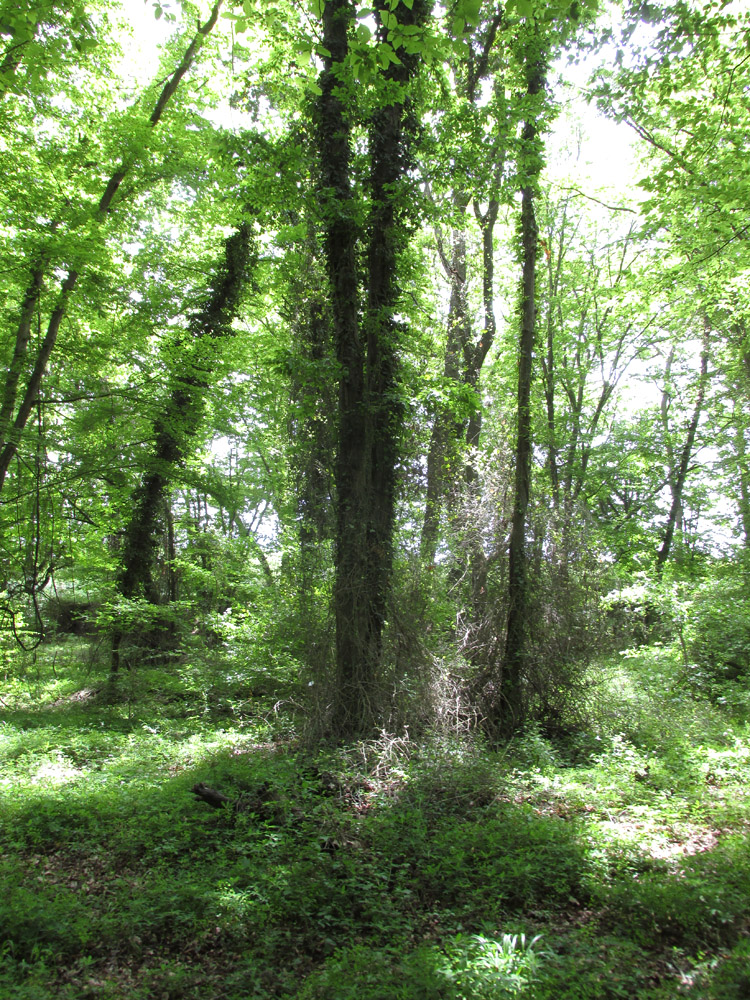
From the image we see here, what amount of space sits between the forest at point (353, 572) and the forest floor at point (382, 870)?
1.2 inches

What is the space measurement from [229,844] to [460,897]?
1951mm

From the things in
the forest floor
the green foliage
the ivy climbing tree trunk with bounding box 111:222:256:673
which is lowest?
the forest floor

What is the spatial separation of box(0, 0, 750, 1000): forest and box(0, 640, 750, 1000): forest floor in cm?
3

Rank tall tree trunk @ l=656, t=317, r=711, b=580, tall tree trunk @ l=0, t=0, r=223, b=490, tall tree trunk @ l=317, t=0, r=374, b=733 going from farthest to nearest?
tall tree trunk @ l=656, t=317, r=711, b=580
tall tree trunk @ l=0, t=0, r=223, b=490
tall tree trunk @ l=317, t=0, r=374, b=733

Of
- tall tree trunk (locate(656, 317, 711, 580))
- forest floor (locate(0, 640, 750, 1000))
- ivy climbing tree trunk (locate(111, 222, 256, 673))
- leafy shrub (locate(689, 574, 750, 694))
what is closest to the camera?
forest floor (locate(0, 640, 750, 1000))

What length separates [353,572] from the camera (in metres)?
8.07

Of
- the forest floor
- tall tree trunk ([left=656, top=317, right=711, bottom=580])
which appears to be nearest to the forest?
the forest floor

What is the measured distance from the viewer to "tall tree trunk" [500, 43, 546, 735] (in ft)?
28.3

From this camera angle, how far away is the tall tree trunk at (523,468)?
8.62 m

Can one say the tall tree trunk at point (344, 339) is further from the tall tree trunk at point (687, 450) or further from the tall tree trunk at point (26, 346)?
the tall tree trunk at point (687, 450)

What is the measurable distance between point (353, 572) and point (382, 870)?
3.94 m

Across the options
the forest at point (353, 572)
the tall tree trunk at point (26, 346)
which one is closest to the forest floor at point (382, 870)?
the forest at point (353, 572)

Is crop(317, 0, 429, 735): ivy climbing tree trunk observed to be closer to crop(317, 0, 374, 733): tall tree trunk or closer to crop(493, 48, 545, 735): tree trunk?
crop(317, 0, 374, 733): tall tree trunk

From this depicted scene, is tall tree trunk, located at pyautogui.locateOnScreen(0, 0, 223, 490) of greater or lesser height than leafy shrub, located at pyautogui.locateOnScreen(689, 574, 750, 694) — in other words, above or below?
above
